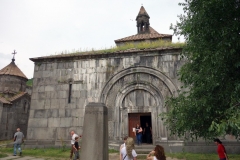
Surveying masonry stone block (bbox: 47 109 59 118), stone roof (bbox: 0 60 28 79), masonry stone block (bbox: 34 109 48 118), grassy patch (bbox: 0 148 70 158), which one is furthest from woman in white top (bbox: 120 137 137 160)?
stone roof (bbox: 0 60 28 79)

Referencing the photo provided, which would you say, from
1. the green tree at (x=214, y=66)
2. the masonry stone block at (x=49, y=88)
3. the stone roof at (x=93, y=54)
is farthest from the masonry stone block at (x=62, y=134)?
the green tree at (x=214, y=66)

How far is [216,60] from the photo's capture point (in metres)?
4.52

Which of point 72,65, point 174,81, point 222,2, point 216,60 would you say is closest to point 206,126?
point 216,60

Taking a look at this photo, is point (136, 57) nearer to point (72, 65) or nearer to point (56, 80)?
point (72, 65)

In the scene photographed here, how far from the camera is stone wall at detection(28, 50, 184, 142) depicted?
32.8 ft

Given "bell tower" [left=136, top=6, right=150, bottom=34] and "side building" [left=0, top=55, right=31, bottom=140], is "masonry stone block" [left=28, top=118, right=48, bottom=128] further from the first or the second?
"bell tower" [left=136, top=6, right=150, bottom=34]

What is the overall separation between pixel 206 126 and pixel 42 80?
907 centimetres

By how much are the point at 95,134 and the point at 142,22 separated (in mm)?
15118

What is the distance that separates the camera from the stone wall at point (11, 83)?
18188 mm

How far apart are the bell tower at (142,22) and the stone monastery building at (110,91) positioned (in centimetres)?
768

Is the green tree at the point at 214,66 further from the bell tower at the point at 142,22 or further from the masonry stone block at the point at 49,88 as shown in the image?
the bell tower at the point at 142,22

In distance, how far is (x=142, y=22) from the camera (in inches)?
696

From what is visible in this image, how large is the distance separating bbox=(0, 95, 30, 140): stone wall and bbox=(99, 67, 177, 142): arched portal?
33.1ft

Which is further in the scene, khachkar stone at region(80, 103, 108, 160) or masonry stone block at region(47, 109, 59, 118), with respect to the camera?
masonry stone block at region(47, 109, 59, 118)
